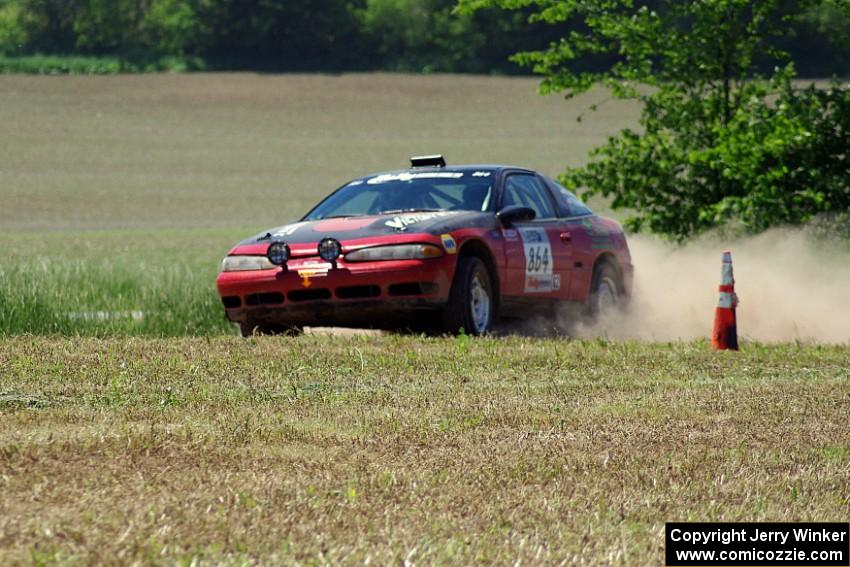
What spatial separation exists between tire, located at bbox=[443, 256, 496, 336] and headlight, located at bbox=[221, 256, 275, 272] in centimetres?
145

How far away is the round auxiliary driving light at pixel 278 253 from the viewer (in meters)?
13.1

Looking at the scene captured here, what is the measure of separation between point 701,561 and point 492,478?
1453 millimetres

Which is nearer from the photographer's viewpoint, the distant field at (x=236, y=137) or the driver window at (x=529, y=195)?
the driver window at (x=529, y=195)

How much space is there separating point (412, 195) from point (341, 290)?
4.96 feet

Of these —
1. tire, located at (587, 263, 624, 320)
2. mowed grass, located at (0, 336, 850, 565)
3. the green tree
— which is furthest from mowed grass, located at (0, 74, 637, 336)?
mowed grass, located at (0, 336, 850, 565)

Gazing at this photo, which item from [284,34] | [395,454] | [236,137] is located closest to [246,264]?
[395,454]

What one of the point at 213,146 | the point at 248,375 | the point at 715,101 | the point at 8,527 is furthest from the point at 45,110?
the point at 8,527

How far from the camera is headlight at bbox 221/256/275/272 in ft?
43.1

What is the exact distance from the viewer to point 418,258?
41.7ft

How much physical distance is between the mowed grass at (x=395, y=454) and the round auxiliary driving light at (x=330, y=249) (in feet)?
6.20

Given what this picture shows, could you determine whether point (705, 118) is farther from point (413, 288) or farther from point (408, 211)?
point (413, 288)

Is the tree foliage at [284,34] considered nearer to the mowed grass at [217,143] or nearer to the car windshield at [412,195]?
the mowed grass at [217,143]

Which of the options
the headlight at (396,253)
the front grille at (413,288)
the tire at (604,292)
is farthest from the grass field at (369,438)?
the tire at (604,292)

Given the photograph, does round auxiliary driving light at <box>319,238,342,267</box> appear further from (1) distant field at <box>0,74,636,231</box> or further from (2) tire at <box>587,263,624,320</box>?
(1) distant field at <box>0,74,636,231</box>
